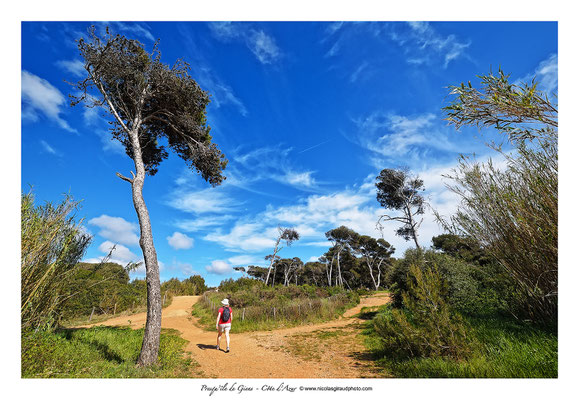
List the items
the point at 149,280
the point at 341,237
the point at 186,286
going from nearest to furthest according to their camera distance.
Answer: the point at 149,280
the point at 186,286
the point at 341,237

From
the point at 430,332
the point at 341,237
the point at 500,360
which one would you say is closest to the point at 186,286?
the point at 341,237

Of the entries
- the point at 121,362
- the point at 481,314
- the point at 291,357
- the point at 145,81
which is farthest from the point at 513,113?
the point at 145,81

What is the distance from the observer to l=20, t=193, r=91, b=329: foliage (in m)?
4.19

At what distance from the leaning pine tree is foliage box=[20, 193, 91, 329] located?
63.9 inches

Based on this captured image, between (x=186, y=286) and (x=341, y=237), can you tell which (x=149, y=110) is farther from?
(x=341, y=237)

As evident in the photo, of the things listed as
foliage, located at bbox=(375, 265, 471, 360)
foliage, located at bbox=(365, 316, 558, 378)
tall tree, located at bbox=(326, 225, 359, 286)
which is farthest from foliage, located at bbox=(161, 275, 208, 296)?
foliage, located at bbox=(365, 316, 558, 378)

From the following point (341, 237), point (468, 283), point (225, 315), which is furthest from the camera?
point (341, 237)

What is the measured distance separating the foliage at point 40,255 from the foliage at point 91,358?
45 centimetres

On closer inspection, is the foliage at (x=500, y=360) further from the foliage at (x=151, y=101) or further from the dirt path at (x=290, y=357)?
the foliage at (x=151, y=101)

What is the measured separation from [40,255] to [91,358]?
2.87 meters

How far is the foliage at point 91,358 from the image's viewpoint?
392cm

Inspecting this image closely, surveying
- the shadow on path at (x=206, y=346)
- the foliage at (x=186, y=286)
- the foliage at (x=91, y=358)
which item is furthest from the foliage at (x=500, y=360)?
the foliage at (x=186, y=286)

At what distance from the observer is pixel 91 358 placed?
5.43 meters

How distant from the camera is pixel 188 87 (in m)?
8.39
